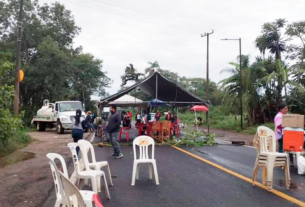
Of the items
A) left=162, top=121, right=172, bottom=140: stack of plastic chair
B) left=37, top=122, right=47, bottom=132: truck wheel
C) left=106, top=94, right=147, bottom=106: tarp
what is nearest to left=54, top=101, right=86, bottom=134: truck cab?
left=106, top=94, right=147, bottom=106: tarp

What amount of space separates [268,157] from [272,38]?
25.1 meters

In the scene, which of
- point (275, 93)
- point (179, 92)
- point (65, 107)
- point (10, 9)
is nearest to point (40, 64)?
point (10, 9)

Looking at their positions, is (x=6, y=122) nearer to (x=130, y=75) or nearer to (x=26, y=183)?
(x=26, y=183)

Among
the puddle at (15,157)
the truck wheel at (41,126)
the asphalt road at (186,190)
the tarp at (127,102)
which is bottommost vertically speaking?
the puddle at (15,157)

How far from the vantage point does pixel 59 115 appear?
2434 cm

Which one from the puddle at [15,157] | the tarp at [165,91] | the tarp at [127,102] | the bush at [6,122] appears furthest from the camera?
the tarp at [127,102]

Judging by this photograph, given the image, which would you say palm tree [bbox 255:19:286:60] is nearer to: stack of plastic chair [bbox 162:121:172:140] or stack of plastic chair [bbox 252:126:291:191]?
stack of plastic chair [bbox 162:121:172:140]

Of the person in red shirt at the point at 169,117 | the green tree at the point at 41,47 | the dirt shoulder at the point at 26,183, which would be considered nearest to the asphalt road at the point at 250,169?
the dirt shoulder at the point at 26,183

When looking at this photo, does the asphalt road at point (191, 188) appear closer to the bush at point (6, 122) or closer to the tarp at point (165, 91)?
the bush at point (6, 122)

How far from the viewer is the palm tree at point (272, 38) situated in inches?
1161

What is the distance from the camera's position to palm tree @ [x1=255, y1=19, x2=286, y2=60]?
29.5 m

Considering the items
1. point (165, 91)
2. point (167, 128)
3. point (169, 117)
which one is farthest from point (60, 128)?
point (167, 128)

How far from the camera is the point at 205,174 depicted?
855 centimetres

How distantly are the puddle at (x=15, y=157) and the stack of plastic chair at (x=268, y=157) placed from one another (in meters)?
7.58
